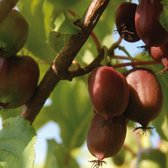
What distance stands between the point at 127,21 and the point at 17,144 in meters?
0.41

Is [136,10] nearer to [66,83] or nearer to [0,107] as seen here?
[0,107]

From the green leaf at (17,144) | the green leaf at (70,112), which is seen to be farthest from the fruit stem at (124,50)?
the green leaf at (70,112)

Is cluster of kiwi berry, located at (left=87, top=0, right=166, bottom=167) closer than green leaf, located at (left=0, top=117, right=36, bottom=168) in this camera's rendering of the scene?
No

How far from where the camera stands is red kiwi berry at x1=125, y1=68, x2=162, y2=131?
149 centimetres


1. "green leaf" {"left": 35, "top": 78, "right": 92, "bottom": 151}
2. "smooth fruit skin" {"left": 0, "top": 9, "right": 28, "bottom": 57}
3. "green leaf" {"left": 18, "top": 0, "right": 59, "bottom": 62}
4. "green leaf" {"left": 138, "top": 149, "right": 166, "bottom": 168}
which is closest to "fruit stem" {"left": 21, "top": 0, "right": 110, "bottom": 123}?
"smooth fruit skin" {"left": 0, "top": 9, "right": 28, "bottom": 57}

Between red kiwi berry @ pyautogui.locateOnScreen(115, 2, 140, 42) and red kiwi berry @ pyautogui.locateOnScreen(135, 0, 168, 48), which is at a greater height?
red kiwi berry @ pyautogui.locateOnScreen(135, 0, 168, 48)

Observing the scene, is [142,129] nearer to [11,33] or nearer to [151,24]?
[151,24]

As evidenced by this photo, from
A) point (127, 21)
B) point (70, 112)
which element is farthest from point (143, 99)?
point (70, 112)

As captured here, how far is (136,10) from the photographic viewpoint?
1.44 m

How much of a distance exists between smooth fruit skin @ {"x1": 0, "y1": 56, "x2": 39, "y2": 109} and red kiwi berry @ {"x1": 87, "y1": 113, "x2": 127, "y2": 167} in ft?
0.63

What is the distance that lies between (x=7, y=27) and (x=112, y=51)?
287mm

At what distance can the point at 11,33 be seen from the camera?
157 centimetres

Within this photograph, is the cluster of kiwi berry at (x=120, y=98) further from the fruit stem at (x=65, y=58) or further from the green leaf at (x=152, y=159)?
the green leaf at (x=152, y=159)

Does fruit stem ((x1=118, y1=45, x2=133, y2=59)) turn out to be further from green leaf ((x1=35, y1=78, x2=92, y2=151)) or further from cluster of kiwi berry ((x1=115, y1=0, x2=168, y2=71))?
green leaf ((x1=35, y1=78, x2=92, y2=151))
